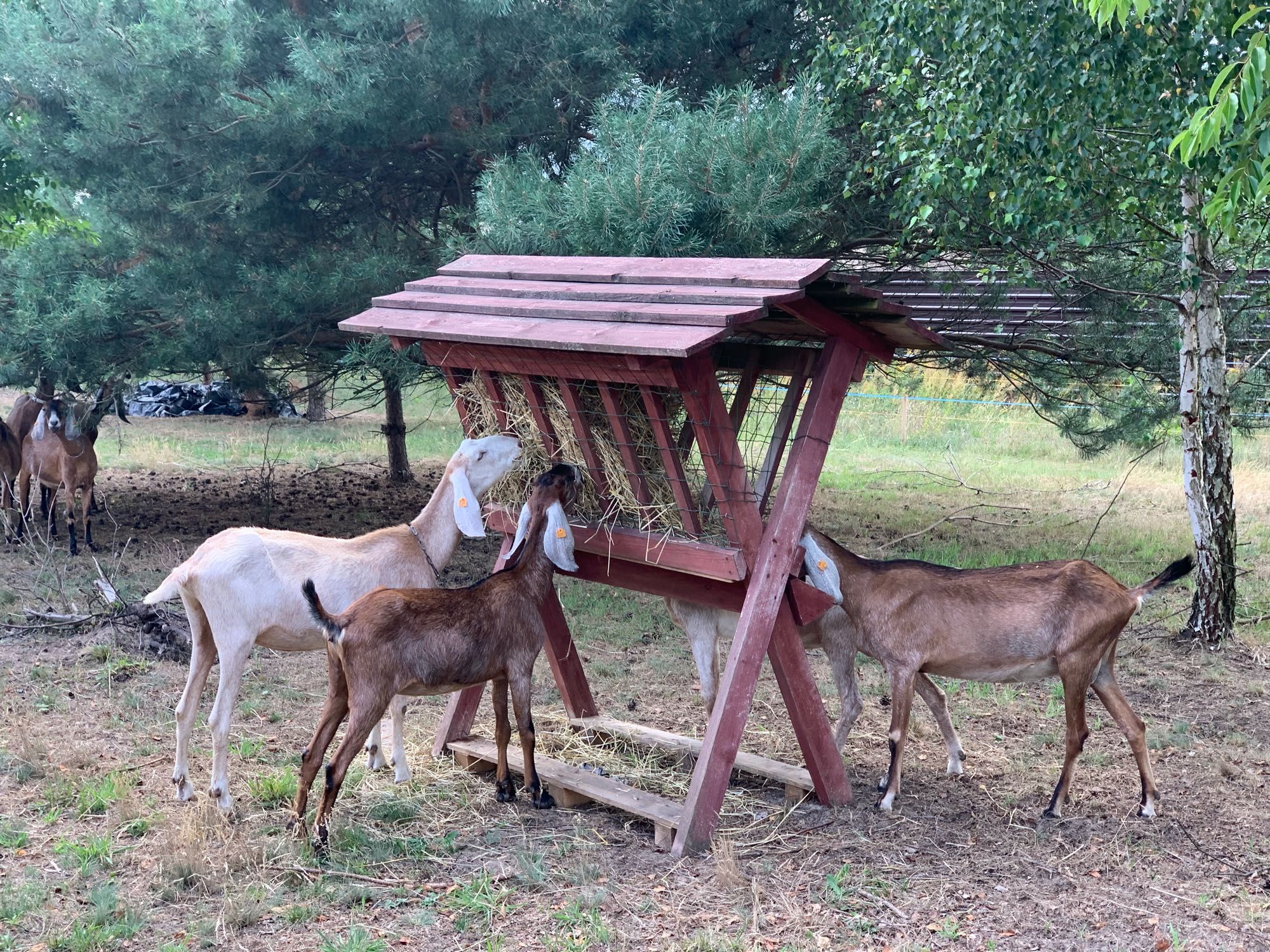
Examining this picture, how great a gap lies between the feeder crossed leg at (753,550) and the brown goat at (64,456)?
326 inches

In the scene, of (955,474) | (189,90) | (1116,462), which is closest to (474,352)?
(189,90)

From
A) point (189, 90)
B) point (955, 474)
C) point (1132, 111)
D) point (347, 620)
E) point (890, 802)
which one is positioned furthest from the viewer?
point (955, 474)

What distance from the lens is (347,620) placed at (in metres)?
4.79

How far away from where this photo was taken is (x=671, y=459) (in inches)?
192

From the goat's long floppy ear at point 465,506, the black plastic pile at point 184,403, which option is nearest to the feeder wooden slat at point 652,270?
the goat's long floppy ear at point 465,506

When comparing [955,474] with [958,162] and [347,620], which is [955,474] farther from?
[347,620]

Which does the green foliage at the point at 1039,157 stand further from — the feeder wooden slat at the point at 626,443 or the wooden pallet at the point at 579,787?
the wooden pallet at the point at 579,787

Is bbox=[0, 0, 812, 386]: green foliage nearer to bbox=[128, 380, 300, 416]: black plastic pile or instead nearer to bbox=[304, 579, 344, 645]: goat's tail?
bbox=[304, 579, 344, 645]: goat's tail

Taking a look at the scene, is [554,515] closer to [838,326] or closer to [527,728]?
[527,728]

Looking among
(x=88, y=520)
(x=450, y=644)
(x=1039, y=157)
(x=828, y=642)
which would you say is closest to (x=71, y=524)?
(x=88, y=520)

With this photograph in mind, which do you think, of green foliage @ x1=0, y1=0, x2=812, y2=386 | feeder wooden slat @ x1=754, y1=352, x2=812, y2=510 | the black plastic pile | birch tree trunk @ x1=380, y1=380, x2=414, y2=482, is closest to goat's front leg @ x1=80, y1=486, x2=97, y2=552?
green foliage @ x1=0, y1=0, x2=812, y2=386

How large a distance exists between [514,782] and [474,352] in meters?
2.14

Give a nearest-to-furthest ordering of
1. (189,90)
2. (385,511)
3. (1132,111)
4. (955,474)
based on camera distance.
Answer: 1. (1132,111)
2. (189,90)
3. (385,511)
4. (955,474)

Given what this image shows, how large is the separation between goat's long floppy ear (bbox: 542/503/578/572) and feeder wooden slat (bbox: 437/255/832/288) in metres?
1.11
